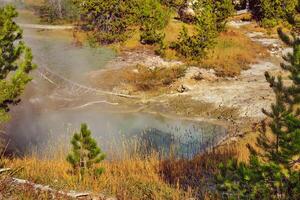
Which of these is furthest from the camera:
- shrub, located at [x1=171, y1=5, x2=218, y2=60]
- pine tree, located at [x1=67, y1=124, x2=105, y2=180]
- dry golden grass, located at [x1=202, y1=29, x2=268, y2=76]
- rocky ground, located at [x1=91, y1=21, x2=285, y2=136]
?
shrub, located at [x1=171, y1=5, x2=218, y2=60]

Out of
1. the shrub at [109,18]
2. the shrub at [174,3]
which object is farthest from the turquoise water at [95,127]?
the shrub at [174,3]

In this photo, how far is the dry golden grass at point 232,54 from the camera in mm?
27422

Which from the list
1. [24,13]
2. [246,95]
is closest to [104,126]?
[246,95]

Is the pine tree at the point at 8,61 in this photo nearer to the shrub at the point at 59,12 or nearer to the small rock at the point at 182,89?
the small rock at the point at 182,89

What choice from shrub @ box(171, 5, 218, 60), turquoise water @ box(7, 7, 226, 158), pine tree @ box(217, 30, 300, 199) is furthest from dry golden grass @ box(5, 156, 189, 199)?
shrub @ box(171, 5, 218, 60)

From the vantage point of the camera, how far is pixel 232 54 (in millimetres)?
29906

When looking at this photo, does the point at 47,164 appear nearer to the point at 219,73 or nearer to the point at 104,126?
the point at 104,126

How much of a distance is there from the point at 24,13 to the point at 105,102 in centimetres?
2540

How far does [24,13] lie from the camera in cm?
4519

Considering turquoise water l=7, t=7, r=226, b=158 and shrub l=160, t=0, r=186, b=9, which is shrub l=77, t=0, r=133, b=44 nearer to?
turquoise water l=7, t=7, r=226, b=158

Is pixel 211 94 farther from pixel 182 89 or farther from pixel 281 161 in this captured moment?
pixel 281 161

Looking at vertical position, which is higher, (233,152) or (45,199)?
(45,199)

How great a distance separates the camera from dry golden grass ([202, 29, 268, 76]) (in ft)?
90.0

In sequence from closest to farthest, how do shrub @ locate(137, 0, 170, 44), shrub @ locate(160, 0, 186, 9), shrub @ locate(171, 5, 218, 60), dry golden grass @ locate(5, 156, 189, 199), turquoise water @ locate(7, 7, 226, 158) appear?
1. dry golden grass @ locate(5, 156, 189, 199)
2. turquoise water @ locate(7, 7, 226, 158)
3. shrub @ locate(171, 5, 218, 60)
4. shrub @ locate(137, 0, 170, 44)
5. shrub @ locate(160, 0, 186, 9)
